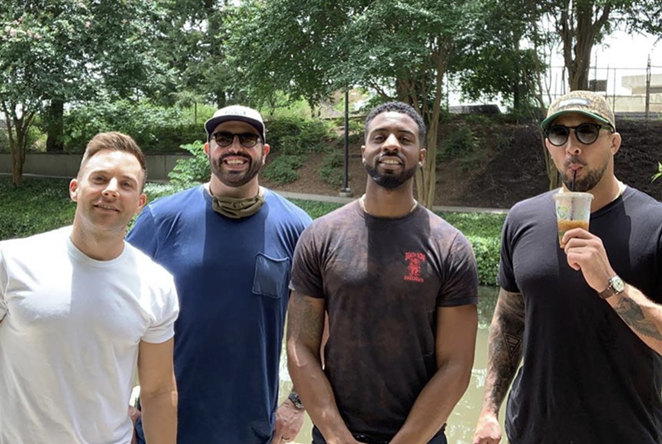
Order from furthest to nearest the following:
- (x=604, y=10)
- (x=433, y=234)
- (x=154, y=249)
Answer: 1. (x=604, y=10)
2. (x=154, y=249)
3. (x=433, y=234)

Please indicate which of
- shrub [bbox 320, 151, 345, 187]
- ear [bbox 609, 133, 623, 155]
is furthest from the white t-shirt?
shrub [bbox 320, 151, 345, 187]

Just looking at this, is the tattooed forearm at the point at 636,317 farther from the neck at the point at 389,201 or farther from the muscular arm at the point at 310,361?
the muscular arm at the point at 310,361

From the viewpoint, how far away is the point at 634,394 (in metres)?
2.34

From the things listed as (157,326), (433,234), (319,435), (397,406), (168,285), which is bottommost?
(319,435)

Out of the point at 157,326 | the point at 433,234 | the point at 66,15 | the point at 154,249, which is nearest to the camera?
the point at 157,326

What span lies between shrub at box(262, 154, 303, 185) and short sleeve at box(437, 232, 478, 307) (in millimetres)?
19237

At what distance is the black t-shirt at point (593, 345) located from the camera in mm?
2330

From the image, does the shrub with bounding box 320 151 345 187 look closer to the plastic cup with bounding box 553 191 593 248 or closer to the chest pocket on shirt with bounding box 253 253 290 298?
the chest pocket on shirt with bounding box 253 253 290 298

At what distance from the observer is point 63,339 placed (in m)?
2.13

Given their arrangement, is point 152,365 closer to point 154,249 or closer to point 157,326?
point 157,326

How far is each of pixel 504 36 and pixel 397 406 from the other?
1356 cm

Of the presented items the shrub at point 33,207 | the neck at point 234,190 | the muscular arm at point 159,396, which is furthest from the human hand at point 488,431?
the shrub at point 33,207

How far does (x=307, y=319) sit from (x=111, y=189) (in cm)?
96

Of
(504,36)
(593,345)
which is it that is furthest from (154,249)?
(504,36)
